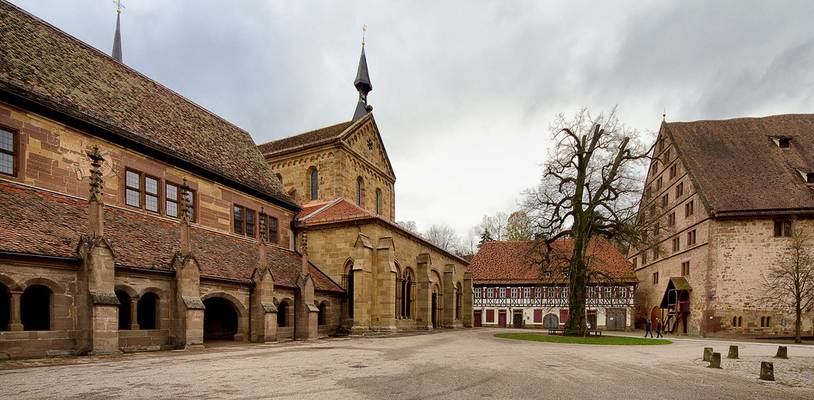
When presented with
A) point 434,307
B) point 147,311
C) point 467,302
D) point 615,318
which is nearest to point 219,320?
point 147,311

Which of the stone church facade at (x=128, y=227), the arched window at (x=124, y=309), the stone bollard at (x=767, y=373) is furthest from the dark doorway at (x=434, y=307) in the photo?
the stone bollard at (x=767, y=373)

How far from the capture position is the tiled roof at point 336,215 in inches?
1032

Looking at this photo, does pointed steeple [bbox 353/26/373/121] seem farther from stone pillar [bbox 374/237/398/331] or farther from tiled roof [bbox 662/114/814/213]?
tiled roof [bbox 662/114/814/213]

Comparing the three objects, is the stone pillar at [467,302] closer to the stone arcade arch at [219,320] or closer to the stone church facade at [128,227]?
the stone church facade at [128,227]

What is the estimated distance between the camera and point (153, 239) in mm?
17500

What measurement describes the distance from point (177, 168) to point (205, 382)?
13.8 m

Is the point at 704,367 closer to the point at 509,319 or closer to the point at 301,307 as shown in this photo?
the point at 301,307

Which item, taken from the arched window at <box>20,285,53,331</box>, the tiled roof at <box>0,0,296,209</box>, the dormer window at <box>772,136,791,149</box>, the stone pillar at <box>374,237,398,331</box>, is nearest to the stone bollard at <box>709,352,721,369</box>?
the stone pillar at <box>374,237,398,331</box>

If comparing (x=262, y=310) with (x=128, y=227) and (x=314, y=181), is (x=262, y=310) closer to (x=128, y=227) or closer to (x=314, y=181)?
(x=128, y=227)

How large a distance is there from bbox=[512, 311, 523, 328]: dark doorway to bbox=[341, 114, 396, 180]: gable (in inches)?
797

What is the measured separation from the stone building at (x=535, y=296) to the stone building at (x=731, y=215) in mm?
5034

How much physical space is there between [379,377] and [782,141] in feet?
140

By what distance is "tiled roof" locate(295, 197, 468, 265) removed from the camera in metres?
26.2

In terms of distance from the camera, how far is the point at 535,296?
4825 cm
